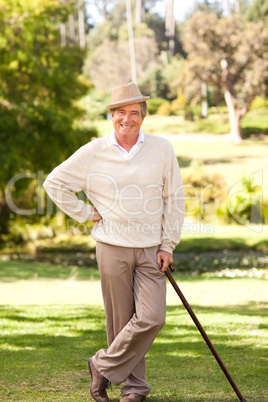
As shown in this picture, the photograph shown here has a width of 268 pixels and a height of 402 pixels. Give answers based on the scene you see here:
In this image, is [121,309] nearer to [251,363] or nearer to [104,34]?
[251,363]

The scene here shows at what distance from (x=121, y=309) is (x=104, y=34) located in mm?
28187

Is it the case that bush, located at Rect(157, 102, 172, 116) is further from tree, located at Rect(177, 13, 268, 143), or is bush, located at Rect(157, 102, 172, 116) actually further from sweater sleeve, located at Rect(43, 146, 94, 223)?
sweater sleeve, located at Rect(43, 146, 94, 223)

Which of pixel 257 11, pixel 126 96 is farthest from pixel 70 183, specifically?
pixel 257 11

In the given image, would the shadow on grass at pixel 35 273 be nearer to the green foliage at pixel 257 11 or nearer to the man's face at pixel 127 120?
the man's face at pixel 127 120

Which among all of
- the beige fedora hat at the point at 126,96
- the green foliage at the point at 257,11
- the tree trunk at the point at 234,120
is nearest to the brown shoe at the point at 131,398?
the beige fedora hat at the point at 126,96

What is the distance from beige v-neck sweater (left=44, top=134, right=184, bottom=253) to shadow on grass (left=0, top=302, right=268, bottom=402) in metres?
0.99

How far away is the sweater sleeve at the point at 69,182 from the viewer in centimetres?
328

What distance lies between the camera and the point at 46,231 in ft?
55.7

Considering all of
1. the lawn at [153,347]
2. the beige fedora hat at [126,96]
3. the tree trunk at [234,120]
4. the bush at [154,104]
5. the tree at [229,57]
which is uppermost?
the tree at [229,57]

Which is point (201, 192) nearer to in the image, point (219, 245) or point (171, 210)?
point (219, 245)

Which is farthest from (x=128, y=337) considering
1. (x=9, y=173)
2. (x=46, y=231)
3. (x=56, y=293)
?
(x=46, y=231)

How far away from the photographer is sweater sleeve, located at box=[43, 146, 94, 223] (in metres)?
3.28

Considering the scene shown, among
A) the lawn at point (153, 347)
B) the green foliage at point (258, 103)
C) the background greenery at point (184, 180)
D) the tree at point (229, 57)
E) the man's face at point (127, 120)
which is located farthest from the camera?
the green foliage at point (258, 103)

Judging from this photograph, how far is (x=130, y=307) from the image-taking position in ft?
10.6
